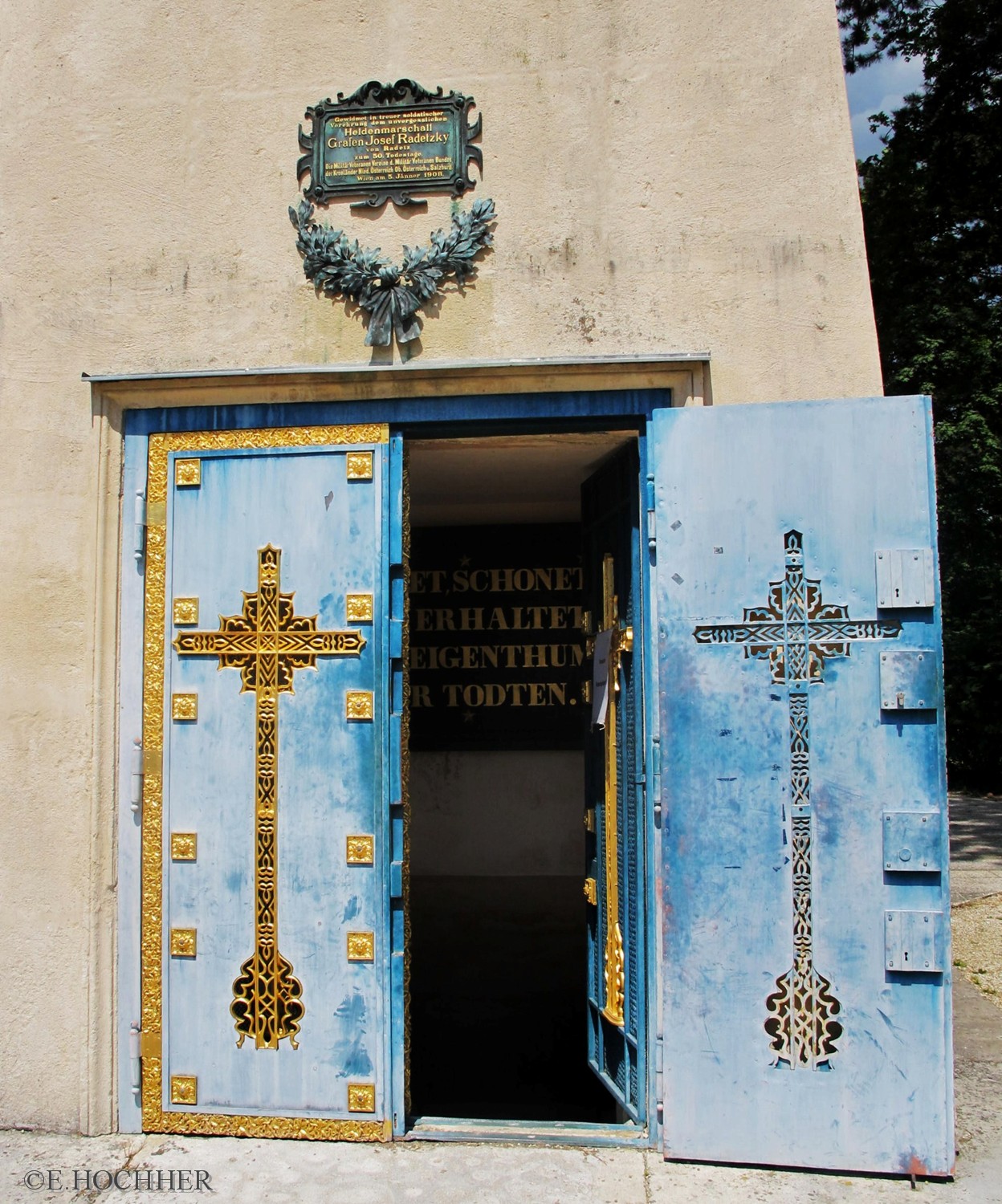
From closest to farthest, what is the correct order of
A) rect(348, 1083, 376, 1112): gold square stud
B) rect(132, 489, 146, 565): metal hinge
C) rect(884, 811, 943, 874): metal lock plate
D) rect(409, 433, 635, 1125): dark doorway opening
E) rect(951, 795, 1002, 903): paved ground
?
rect(884, 811, 943, 874): metal lock plate
rect(348, 1083, 376, 1112): gold square stud
rect(132, 489, 146, 565): metal hinge
rect(409, 433, 635, 1125): dark doorway opening
rect(951, 795, 1002, 903): paved ground

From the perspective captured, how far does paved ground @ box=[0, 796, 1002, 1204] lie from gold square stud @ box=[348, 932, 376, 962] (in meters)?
0.63

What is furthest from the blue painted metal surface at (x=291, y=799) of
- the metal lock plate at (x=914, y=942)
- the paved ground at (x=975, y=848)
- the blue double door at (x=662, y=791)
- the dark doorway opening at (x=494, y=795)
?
the paved ground at (x=975, y=848)

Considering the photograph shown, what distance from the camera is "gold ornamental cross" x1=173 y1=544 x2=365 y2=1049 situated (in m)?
3.65

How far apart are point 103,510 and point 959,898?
674 cm

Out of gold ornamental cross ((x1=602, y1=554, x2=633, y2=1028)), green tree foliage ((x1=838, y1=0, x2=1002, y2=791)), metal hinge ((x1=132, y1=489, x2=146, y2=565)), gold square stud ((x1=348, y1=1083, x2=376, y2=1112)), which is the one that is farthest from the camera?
green tree foliage ((x1=838, y1=0, x2=1002, y2=791))

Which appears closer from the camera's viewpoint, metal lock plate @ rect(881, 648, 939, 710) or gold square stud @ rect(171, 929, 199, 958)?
metal lock plate @ rect(881, 648, 939, 710)

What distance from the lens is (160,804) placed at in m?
3.74

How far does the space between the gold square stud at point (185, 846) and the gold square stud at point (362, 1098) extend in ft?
3.24

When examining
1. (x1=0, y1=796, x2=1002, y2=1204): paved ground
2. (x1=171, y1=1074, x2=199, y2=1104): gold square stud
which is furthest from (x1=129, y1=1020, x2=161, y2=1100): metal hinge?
(x1=0, y1=796, x2=1002, y2=1204): paved ground

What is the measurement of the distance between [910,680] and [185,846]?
8.47 ft

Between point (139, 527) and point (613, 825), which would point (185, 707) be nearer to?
point (139, 527)

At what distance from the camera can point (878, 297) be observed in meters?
13.0

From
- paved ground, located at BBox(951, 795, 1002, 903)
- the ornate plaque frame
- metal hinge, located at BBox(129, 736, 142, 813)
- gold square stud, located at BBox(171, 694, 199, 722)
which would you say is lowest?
paved ground, located at BBox(951, 795, 1002, 903)

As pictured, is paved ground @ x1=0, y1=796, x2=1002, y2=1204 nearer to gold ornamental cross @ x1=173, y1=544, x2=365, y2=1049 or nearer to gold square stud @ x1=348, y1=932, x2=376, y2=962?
gold ornamental cross @ x1=173, y1=544, x2=365, y2=1049
